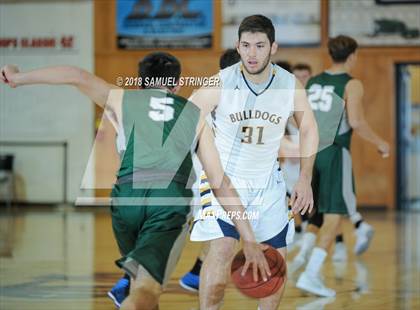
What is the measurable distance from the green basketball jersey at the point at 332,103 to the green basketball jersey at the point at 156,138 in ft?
9.48

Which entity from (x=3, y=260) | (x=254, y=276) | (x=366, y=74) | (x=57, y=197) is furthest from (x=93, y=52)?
(x=254, y=276)

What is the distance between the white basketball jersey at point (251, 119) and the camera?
509cm

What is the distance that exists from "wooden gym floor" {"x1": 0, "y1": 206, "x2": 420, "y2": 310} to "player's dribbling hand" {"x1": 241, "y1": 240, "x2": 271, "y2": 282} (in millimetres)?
661

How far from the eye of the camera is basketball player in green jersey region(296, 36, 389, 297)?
7602mm

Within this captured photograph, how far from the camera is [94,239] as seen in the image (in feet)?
36.9

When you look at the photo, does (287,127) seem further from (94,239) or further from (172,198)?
(94,239)

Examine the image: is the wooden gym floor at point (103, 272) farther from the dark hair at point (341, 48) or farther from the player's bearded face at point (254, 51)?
the dark hair at point (341, 48)

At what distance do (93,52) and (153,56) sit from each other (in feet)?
31.5

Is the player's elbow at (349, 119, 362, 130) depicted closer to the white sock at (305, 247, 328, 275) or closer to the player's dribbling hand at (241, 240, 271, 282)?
the white sock at (305, 247, 328, 275)

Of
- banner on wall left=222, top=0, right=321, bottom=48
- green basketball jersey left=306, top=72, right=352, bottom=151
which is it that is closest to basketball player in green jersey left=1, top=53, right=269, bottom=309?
green basketball jersey left=306, top=72, right=352, bottom=151

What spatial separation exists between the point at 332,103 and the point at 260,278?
3.10 m

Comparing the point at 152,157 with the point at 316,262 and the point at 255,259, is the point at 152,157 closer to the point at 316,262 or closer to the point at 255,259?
the point at 255,259

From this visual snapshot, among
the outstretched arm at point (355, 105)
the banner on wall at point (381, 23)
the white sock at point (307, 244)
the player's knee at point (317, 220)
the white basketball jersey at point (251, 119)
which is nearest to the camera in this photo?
the white basketball jersey at point (251, 119)

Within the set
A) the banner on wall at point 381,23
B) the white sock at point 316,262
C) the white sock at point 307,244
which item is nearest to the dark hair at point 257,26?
the white sock at point 316,262
